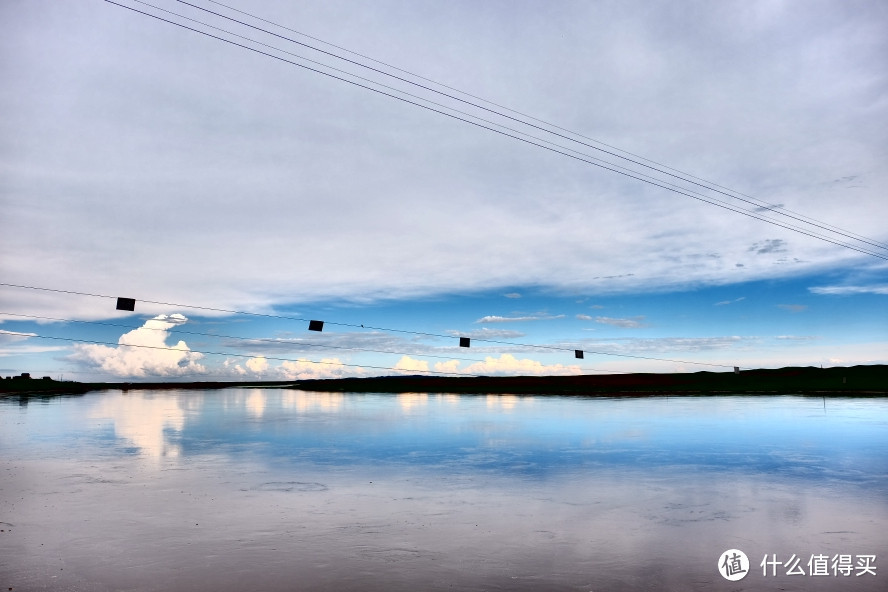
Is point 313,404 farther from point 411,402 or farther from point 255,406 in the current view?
point 411,402

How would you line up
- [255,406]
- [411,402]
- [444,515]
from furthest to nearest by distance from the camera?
[411,402]
[255,406]
[444,515]

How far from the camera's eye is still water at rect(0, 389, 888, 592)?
419 inches

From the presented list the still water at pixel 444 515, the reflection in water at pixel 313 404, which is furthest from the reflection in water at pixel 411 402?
the still water at pixel 444 515

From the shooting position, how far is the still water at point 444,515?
10.6 m

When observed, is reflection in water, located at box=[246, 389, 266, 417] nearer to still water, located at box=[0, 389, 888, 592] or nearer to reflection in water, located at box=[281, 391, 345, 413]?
reflection in water, located at box=[281, 391, 345, 413]

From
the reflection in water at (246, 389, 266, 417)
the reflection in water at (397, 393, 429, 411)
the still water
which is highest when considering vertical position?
the still water

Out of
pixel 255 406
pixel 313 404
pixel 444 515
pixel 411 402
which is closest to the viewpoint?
pixel 444 515

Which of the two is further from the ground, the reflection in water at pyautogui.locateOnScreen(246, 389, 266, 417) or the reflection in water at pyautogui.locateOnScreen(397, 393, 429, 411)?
the reflection in water at pyautogui.locateOnScreen(397, 393, 429, 411)

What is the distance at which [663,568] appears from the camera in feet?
36.0

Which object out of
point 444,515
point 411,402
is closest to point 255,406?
point 411,402

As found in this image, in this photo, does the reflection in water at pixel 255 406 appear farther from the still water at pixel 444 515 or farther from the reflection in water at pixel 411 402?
the still water at pixel 444 515

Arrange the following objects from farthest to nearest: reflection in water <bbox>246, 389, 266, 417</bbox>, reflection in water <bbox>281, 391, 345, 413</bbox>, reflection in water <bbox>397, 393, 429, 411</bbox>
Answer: reflection in water <bbox>397, 393, 429, 411</bbox> < reflection in water <bbox>281, 391, 345, 413</bbox> < reflection in water <bbox>246, 389, 266, 417</bbox>

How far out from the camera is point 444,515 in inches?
603

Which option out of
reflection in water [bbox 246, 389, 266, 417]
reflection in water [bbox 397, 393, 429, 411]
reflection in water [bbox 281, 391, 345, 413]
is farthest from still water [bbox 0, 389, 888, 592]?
reflection in water [bbox 397, 393, 429, 411]
